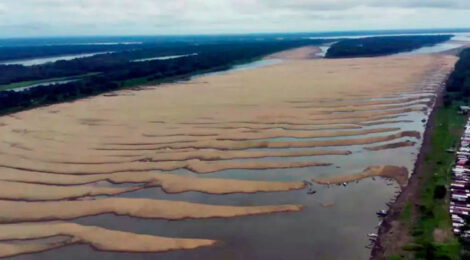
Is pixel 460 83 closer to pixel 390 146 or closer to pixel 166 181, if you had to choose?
pixel 390 146

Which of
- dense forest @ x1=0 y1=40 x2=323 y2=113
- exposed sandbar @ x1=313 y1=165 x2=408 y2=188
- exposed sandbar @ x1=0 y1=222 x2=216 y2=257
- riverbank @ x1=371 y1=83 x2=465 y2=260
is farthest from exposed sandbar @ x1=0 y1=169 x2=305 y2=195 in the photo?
dense forest @ x1=0 y1=40 x2=323 y2=113

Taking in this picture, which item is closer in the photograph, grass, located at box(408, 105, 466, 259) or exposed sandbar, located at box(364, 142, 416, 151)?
grass, located at box(408, 105, 466, 259)

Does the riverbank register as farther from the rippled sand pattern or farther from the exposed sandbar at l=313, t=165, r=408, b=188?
the rippled sand pattern

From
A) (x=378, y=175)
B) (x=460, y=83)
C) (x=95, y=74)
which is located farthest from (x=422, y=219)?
(x=95, y=74)

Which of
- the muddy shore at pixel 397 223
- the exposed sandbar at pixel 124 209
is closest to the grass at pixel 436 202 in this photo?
the muddy shore at pixel 397 223

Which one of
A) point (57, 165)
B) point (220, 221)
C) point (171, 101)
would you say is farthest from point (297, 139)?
point (171, 101)

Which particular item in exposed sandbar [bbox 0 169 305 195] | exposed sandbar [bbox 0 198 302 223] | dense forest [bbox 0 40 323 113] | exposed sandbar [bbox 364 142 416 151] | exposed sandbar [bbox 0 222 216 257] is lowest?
exposed sandbar [bbox 0 222 216 257]

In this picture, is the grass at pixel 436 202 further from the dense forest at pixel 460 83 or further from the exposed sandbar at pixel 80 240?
the dense forest at pixel 460 83
